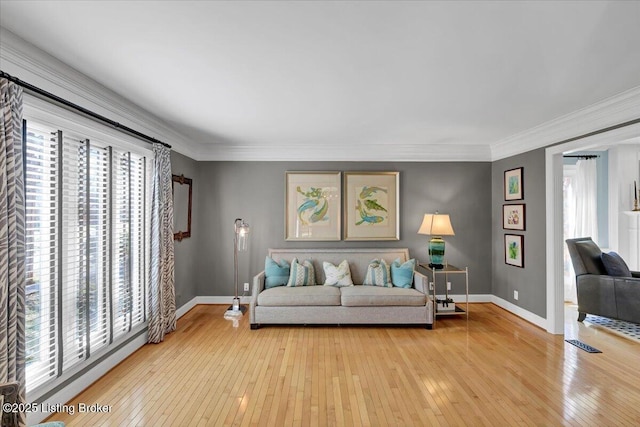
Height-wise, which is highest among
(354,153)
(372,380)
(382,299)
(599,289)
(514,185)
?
(354,153)

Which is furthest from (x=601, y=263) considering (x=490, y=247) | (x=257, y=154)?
(x=257, y=154)

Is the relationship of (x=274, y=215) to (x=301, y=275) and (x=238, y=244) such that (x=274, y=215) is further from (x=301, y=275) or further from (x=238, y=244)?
(x=301, y=275)

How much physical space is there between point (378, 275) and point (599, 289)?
296 centimetres

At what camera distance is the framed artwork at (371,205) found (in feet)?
17.4

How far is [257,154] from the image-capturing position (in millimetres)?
5293

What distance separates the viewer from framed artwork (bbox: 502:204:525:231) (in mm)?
4617

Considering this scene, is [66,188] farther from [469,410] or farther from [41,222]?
[469,410]

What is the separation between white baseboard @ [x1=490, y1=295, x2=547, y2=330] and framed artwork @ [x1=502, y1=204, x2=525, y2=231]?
1.17 metres

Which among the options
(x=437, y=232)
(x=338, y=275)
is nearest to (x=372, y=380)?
(x=338, y=275)

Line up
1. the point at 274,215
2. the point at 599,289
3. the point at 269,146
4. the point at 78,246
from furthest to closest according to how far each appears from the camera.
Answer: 1. the point at 274,215
2. the point at 269,146
3. the point at 599,289
4. the point at 78,246

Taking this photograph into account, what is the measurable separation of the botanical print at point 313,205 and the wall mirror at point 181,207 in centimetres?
171

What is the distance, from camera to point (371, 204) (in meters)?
5.32

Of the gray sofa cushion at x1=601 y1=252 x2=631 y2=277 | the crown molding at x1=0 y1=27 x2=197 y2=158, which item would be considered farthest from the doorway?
the crown molding at x1=0 y1=27 x2=197 y2=158

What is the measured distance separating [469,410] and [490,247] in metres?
3.48
